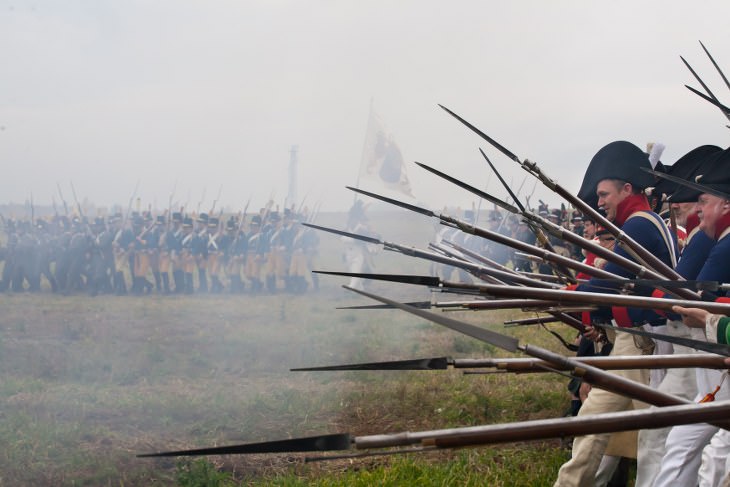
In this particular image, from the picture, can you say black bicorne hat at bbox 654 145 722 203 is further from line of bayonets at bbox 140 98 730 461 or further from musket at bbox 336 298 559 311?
line of bayonets at bbox 140 98 730 461

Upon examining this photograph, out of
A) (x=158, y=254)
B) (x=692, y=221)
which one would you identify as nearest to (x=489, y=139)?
(x=692, y=221)

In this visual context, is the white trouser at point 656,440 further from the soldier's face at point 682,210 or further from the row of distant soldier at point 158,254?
the row of distant soldier at point 158,254

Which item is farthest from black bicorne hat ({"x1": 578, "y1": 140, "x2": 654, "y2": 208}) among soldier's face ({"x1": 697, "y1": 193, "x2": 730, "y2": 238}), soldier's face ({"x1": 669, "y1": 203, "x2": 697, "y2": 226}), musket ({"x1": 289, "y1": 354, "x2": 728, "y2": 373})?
musket ({"x1": 289, "y1": 354, "x2": 728, "y2": 373})

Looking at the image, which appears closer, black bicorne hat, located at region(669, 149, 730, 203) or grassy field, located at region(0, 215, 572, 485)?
black bicorne hat, located at region(669, 149, 730, 203)

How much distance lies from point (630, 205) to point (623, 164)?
216 millimetres

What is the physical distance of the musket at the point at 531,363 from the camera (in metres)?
1.69

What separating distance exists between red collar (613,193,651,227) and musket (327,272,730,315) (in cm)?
212

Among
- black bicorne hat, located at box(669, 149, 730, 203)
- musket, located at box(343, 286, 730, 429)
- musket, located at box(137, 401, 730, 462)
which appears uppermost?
black bicorne hat, located at box(669, 149, 730, 203)

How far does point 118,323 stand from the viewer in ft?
38.9

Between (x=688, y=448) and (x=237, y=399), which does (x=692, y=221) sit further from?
(x=237, y=399)

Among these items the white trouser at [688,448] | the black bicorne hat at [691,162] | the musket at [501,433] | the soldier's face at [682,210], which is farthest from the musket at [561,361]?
the soldier's face at [682,210]

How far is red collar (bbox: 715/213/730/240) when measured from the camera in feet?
10.8

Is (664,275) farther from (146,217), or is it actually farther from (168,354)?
(146,217)

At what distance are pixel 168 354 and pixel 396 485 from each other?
4.92m
